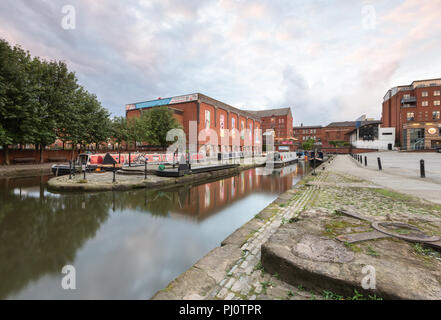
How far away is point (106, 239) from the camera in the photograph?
13.5 feet

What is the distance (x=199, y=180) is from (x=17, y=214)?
8.51 m

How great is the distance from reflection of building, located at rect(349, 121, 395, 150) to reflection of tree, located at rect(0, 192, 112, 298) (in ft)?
225

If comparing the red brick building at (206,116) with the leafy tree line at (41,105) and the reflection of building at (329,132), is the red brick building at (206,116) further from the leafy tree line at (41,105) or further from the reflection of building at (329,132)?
the reflection of building at (329,132)

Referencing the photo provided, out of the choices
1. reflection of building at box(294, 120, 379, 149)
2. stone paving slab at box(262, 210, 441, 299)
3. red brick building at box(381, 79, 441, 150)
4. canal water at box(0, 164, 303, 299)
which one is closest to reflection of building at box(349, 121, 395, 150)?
red brick building at box(381, 79, 441, 150)

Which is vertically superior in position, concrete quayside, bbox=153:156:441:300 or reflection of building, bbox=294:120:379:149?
reflection of building, bbox=294:120:379:149

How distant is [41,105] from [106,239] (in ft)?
71.7

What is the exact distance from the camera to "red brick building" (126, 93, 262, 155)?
3578 centimetres

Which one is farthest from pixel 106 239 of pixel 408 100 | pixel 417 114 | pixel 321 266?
pixel 408 100

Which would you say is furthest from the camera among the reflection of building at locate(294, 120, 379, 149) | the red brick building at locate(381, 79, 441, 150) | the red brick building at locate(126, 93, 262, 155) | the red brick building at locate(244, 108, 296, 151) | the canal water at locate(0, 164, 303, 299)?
the reflection of building at locate(294, 120, 379, 149)

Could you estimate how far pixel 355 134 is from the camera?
215ft

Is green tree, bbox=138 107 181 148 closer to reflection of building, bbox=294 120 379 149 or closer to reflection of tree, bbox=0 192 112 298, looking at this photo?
reflection of tree, bbox=0 192 112 298
